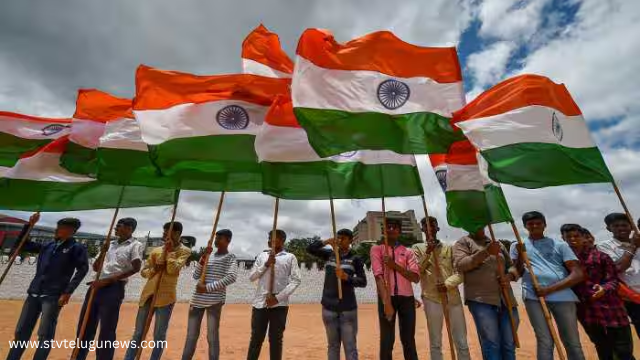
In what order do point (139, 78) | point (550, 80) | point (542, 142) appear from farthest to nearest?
point (139, 78) → point (550, 80) → point (542, 142)

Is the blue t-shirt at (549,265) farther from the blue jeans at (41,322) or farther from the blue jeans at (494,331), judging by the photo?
the blue jeans at (41,322)

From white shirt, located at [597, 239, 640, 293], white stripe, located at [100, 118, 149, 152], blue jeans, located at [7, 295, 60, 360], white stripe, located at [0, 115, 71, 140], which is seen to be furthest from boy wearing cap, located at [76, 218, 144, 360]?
white shirt, located at [597, 239, 640, 293]

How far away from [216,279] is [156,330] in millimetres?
1038

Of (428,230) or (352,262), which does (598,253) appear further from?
(352,262)

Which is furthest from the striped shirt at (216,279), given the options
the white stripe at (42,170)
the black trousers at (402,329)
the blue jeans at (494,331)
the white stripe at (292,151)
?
the blue jeans at (494,331)

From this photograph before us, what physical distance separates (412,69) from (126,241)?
15.9 feet

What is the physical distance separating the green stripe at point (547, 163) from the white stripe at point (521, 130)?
63 millimetres

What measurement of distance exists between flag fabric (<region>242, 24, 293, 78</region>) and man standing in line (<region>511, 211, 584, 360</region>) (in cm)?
414

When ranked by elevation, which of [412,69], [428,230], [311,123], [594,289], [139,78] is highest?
[139,78]

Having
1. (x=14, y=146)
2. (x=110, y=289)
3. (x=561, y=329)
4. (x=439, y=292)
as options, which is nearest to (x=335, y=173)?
(x=439, y=292)

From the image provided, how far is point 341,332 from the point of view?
450cm

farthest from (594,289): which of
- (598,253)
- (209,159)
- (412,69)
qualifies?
(209,159)

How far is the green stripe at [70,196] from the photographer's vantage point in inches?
225

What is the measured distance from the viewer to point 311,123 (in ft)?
12.6
